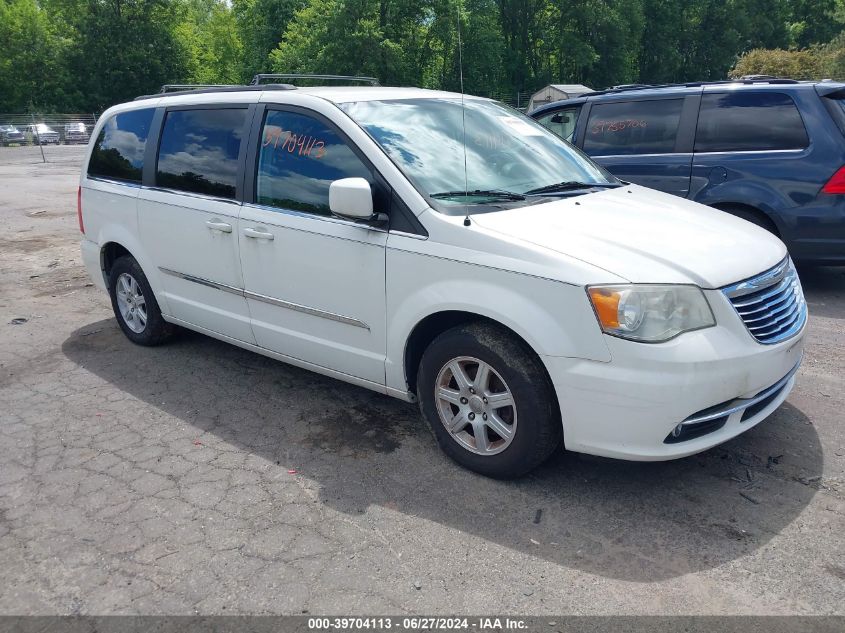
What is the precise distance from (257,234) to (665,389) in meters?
2.45

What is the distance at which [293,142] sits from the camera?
413 centimetres

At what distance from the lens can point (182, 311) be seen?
5.04 m

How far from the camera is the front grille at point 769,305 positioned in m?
3.20

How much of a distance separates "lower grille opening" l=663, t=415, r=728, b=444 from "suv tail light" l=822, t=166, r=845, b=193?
4.00 meters

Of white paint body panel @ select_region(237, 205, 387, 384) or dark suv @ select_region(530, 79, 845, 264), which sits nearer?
white paint body panel @ select_region(237, 205, 387, 384)

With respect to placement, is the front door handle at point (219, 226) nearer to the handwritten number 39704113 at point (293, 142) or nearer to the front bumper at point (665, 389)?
the handwritten number 39704113 at point (293, 142)

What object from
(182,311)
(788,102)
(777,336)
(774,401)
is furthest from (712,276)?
(788,102)

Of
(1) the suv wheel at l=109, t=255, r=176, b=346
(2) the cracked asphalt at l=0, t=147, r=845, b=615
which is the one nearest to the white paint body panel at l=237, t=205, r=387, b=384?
(2) the cracked asphalt at l=0, t=147, r=845, b=615

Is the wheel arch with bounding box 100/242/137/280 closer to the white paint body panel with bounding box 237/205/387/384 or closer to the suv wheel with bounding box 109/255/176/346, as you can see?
the suv wheel with bounding box 109/255/176/346

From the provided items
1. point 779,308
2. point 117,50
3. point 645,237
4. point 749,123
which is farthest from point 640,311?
point 117,50

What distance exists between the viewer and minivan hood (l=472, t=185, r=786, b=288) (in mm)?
3111

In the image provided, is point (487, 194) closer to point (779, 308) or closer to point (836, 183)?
point (779, 308)

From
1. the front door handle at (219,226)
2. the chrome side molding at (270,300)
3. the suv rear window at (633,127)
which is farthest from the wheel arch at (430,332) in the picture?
the suv rear window at (633,127)

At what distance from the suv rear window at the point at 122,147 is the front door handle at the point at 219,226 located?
1039 mm
